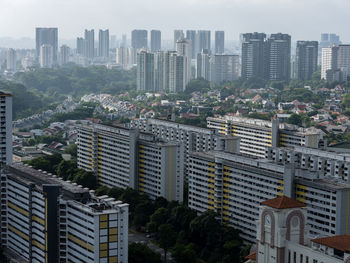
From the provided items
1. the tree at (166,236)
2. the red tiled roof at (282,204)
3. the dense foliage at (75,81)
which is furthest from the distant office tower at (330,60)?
the red tiled roof at (282,204)

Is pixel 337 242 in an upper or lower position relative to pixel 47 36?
lower

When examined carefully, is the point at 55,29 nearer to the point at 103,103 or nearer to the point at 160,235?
the point at 103,103

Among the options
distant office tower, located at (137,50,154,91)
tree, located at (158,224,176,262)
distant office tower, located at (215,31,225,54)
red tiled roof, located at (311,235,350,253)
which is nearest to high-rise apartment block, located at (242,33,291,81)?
distant office tower, located at (137,50,154,91)

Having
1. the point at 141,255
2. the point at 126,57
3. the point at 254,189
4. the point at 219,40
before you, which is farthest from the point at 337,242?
the point at 219,40

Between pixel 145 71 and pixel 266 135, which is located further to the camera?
pixel 145 71

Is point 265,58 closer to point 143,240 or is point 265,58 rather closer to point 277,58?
point 277,58

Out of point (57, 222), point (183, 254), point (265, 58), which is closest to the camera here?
point (57, 222)

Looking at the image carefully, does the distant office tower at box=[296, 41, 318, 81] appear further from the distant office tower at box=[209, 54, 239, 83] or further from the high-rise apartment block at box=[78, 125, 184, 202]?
the high-rise apartment block at box=[78, 125, 184, 202]
